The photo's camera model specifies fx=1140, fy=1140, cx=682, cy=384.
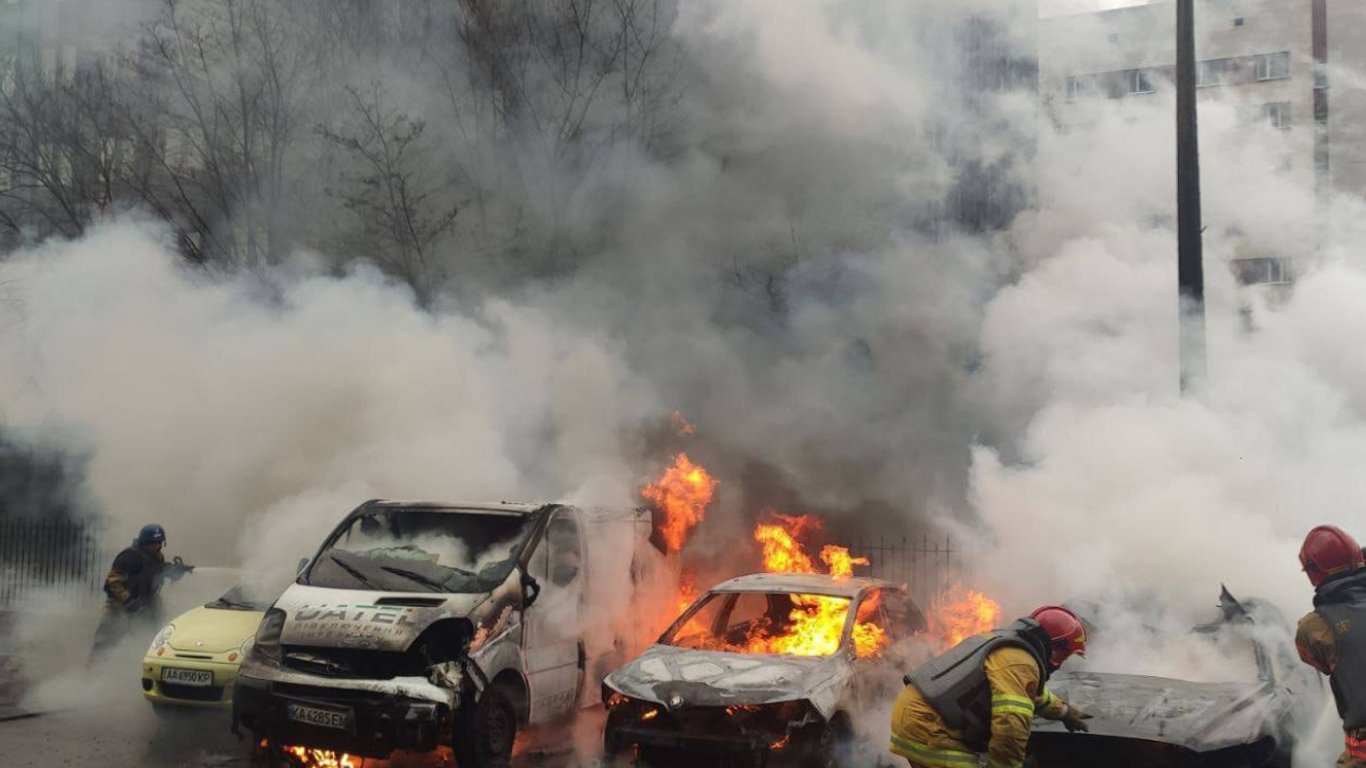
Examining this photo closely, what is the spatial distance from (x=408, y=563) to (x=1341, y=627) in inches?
201

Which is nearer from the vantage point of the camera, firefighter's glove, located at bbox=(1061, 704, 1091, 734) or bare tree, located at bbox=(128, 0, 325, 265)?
firefighter's glove, located at bbox=(1061, 704, 1091, 734)

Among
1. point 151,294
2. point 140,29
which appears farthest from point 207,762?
point 140,29

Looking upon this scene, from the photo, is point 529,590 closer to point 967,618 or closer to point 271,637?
point 271,637

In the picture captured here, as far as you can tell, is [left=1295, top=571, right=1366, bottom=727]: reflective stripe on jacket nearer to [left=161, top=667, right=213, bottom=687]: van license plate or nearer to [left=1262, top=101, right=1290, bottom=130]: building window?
[left=161, top=667, right=213, bottom=687]: van license plate

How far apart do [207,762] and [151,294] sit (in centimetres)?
662

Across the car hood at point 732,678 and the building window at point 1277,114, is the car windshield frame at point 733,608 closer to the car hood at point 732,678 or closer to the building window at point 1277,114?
the car hood at point 732,678

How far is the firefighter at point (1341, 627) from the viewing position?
14.3 feet

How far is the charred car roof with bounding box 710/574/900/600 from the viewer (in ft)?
24.6

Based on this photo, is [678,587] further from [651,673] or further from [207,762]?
[207,762]

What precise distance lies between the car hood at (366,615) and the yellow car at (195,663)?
1308 millimetres

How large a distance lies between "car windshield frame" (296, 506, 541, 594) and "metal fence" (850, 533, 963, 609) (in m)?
5.48

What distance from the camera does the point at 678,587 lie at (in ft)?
31.3

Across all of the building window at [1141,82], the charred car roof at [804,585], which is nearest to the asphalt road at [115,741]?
the charred car roof at [804,585]

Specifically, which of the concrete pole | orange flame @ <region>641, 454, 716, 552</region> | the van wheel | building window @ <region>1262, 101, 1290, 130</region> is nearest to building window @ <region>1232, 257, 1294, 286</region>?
building window @ <region>1262, 101, 1290, 130</region>
